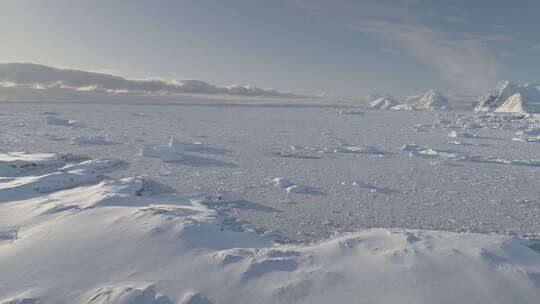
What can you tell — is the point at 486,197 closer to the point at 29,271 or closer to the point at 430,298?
the point at 430,298

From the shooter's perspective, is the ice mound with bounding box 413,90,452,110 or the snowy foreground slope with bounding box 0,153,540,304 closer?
the snowy foreground slope with bounding box 0,153,540,304

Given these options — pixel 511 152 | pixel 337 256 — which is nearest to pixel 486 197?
pixel 337 256

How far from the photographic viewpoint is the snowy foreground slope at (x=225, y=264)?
2965mm

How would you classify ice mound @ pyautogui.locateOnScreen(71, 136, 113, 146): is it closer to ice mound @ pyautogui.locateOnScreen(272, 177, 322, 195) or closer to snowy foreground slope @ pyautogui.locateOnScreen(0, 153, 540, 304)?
snowy foreground slope @ pyautogui.locateOnScreen(0, 153, 540, 304)

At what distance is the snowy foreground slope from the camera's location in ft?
9.73

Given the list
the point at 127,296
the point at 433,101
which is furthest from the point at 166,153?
the point at 433,101

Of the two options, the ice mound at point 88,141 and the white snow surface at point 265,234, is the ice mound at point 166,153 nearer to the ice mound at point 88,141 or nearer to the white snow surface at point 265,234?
the white snow surface at point 265,234

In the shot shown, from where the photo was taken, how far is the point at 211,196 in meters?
6.57

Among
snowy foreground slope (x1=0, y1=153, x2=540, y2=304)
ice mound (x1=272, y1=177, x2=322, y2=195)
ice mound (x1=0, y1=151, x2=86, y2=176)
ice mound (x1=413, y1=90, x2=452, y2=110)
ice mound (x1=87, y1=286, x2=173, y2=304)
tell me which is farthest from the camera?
ice mound (x1=413, y1=90, x2=452, y2=110)

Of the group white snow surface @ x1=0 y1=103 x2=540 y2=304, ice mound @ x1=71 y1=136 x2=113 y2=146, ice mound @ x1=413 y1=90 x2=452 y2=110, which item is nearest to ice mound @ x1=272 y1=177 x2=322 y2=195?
white snow surface @ x1=0 y1=103 x2=540 y2=304

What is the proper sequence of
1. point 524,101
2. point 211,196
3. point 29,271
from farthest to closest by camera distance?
point 524,101, point 211,196, point 29,271

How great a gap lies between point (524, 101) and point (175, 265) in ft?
306

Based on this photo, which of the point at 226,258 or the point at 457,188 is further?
the point at 457,188

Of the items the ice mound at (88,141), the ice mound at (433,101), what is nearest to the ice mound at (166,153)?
the ice mound at (88,141)
